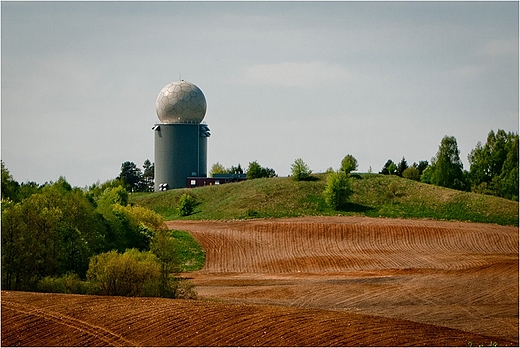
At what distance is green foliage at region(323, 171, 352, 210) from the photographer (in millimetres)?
66875

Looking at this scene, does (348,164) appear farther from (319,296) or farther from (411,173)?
(319,296)

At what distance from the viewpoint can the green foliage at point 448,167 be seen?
8344 cm

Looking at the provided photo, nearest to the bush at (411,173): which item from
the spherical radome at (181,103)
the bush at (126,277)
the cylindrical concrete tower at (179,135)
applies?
the cylindrical concrete tower at (179,135)

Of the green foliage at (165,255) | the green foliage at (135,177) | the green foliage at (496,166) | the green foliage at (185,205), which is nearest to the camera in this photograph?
the green foliage at (165,255)

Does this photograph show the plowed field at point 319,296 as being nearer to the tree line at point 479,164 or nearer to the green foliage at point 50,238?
the green foliage at point 50,238

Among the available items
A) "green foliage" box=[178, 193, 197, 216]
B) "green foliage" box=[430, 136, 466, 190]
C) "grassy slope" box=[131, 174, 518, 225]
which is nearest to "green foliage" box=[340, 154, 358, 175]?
"grassy slope" box=[131, 174, 518, 225]

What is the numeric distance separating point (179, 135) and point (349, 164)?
59.9ft

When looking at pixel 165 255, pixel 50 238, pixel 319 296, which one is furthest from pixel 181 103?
pixel 50 238

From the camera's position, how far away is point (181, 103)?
81000mm

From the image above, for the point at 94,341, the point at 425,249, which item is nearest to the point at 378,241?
the point at 425,249

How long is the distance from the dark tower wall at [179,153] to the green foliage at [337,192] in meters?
21.1

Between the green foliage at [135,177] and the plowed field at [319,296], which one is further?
the green foliage at [135,177]

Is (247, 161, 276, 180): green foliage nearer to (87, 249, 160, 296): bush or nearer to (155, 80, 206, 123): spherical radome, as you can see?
(155, 80, 206, 123): spherical radome

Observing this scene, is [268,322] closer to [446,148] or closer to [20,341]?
[20,341]
